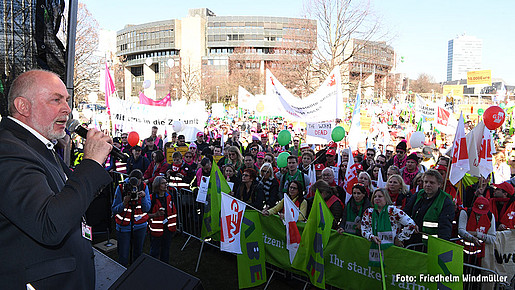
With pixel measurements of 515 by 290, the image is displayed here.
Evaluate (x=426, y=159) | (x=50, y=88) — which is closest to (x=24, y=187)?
(x=50, y=88)

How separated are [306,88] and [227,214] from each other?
58.0 ft

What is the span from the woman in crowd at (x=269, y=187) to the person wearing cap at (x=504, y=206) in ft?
11.6

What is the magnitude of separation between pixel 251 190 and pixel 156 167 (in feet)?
9.96

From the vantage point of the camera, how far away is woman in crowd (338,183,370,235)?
4.93 m

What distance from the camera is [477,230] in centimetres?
479

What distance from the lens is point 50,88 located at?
4.95 feet

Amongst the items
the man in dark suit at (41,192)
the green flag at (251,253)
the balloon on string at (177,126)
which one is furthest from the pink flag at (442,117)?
the man in dark suit at (41,192)

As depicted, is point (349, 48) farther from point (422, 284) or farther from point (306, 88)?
point (422, 284)

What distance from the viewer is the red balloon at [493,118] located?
629 centimetres

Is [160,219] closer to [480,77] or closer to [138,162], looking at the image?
[138,162]

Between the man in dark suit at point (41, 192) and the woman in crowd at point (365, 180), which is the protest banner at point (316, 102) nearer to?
the woman in crowd at point (365, 180)

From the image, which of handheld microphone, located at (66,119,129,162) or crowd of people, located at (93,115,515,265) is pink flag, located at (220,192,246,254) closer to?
crowd of people, located at (93,115,515,265)

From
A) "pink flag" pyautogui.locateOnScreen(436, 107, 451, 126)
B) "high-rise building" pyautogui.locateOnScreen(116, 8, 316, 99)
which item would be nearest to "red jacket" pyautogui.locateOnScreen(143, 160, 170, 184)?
"pink flag" pyautogui.locateOnScreen(436, 107, 451, 126)

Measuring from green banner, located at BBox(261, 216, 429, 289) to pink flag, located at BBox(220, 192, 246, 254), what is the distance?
595 mm
